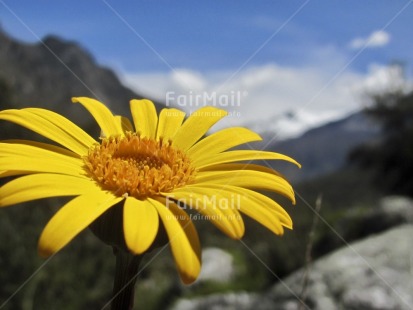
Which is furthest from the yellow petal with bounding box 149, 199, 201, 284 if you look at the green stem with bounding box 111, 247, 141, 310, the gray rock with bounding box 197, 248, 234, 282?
the gray rock with bounding box 197, 248, 234, 282

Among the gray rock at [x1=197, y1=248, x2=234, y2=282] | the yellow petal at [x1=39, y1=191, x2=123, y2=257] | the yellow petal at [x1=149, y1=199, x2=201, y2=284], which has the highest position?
the yellow petal at [x1=39, y1=191, x2=123, y2=257]

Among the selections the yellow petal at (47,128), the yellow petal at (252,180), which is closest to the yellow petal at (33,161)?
the yellow petal at (47,128)

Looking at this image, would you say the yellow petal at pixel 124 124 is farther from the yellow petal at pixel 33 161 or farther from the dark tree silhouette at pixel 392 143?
the dark tree silhouette at pixel 392 143

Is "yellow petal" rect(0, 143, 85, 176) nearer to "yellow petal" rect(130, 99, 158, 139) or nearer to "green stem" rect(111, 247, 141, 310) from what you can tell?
"green stem" rect(111, 247, 141, 310)

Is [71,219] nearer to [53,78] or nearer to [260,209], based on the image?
[260,209]

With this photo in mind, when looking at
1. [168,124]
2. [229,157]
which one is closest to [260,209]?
[229,157]

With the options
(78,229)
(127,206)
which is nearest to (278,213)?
(127,206)

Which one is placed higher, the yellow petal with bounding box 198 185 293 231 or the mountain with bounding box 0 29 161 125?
the yellow petal with bounding box 198 185 293 231

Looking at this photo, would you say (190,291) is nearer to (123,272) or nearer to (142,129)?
(142,129)
